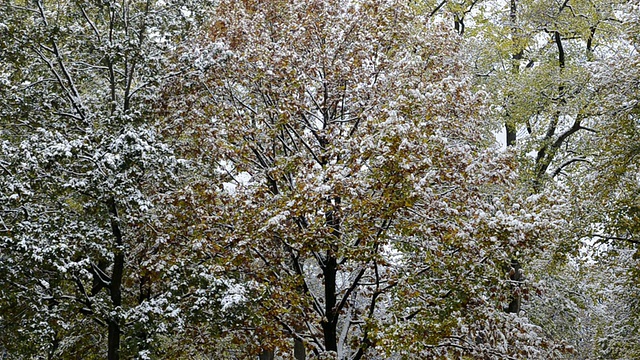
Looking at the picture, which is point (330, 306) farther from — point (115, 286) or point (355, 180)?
point (115, 286)

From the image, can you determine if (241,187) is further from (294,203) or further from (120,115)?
(120,115)

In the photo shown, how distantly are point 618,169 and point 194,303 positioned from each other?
6.35 meters

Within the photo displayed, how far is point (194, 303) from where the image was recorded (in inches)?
335

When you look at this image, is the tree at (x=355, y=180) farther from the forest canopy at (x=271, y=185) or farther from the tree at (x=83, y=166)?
the tree at (x=83, y=166)

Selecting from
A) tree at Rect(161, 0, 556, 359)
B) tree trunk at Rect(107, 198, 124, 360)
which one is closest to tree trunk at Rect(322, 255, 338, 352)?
tree at Rect(161, 0, 556, 359)

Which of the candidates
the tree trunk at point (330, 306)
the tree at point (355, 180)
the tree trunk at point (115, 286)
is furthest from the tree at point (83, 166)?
the tree trunk at point (330, 306)

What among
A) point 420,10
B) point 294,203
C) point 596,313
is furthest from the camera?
point 420,10

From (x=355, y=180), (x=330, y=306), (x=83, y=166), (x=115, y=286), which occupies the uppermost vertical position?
(x=83, y=166)

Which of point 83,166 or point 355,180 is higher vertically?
point 83,166

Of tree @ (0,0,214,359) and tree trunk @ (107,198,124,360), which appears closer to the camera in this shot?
tree @ (0,0,214,359)

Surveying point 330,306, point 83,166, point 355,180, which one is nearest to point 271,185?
point 330,306

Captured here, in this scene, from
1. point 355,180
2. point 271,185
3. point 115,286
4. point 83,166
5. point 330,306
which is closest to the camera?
point 355,180

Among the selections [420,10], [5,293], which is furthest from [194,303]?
[420,10]

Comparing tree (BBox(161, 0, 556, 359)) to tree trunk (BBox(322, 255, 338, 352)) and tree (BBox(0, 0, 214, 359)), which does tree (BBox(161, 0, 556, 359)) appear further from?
tree (BBox(0, 0, 214, 359))
